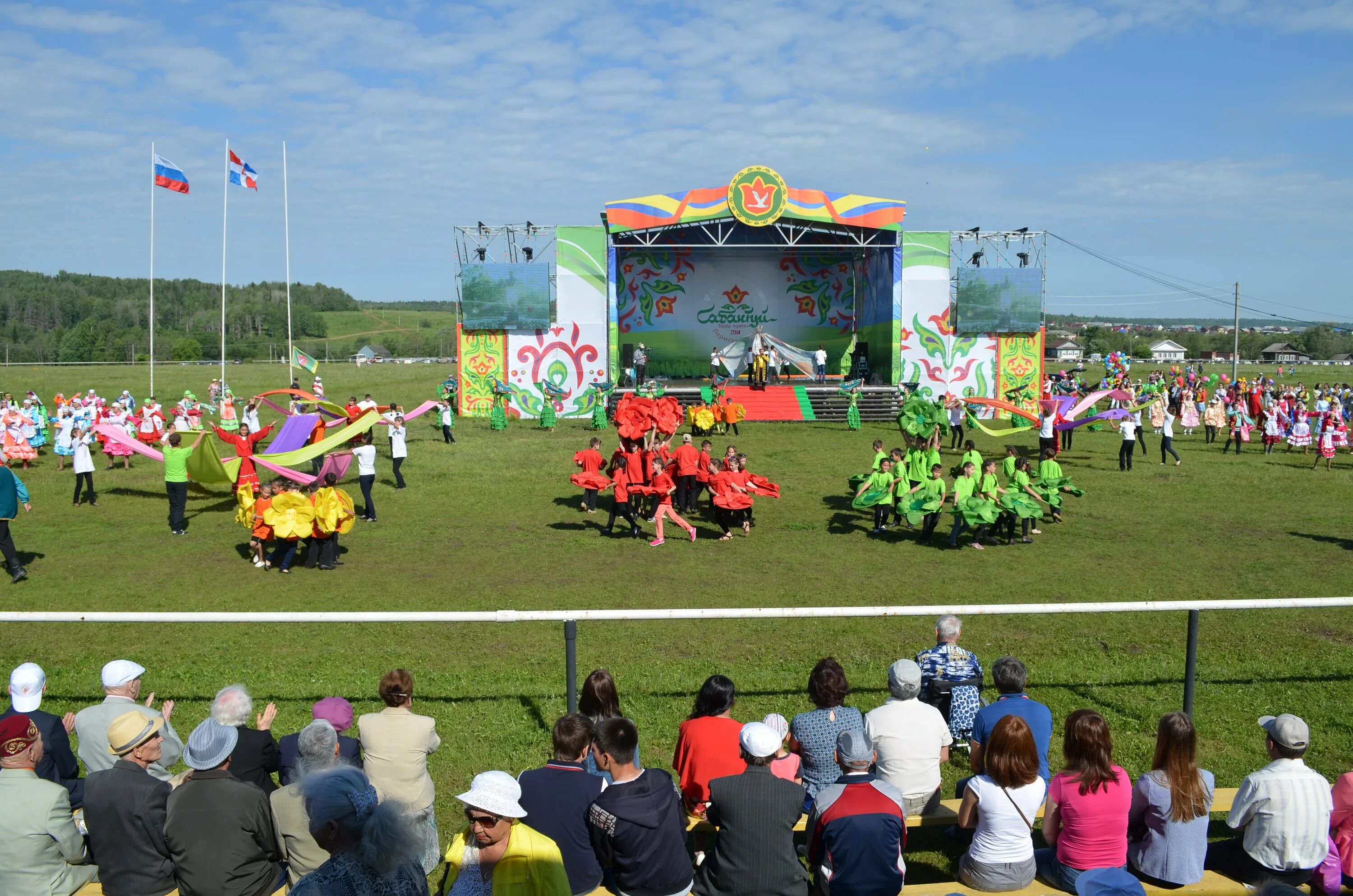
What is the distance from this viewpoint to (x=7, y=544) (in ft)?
37.6

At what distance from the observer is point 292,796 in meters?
4.02

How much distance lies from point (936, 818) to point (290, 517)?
9360mm

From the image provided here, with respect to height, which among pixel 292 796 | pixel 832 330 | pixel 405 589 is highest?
pixel 832 330

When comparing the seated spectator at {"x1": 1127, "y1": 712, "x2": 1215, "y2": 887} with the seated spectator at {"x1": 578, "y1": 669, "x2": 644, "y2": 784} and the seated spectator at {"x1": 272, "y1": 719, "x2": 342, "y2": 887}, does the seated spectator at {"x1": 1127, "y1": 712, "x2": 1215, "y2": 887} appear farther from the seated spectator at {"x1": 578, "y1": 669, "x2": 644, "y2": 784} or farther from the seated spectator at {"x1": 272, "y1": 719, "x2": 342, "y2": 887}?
the seated spectator at {"x1": 272, "y1": 719, "x2": 342, "y2": 887}

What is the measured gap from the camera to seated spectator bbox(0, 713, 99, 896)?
384 cm

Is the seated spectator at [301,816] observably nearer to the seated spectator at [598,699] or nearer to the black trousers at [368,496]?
the seated spectator at [598,699]

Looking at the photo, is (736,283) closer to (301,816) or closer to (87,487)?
(87,487)

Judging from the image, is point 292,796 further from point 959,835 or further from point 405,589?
point 405,589

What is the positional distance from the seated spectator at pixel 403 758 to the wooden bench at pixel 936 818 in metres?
1.28

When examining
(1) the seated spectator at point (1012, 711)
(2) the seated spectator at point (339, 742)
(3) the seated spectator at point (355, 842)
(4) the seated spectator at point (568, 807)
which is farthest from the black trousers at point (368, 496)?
(3) the seated spectator at point (355, 842)

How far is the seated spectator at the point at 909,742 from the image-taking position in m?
4.77

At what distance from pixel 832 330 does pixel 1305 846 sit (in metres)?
33.7

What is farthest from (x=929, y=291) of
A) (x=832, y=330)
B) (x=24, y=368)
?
(x=24, y=368)

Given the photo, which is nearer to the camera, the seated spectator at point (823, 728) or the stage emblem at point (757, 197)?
the seated spectator at point (823, 728)
